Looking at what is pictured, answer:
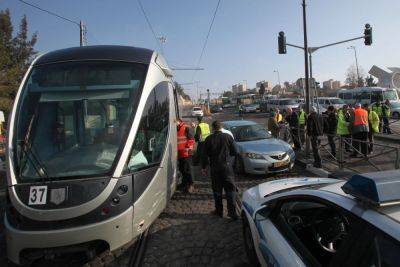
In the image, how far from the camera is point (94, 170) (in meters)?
5.48

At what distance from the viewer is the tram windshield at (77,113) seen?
566cm

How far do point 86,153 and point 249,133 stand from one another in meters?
7.11

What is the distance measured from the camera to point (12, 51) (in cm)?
4447

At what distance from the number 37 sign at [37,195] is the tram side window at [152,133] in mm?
1092

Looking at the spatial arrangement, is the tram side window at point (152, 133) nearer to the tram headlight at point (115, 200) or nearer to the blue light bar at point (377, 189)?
the tram headlight at point (115, 200)

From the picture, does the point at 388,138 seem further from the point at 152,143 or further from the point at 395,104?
the point at 395,104

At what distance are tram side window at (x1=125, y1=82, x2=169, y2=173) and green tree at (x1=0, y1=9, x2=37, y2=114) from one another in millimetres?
34377

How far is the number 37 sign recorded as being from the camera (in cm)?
502

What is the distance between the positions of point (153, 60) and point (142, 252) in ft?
10.2

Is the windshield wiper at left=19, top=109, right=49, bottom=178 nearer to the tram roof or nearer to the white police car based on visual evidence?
the tram roof

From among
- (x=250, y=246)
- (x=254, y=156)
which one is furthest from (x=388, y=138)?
(x=250, y=246)

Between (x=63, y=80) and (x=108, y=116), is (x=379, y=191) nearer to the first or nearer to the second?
(x=108, y=116)

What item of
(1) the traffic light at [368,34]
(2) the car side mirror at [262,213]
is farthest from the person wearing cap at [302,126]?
(2) the car side mirror at [262,213]

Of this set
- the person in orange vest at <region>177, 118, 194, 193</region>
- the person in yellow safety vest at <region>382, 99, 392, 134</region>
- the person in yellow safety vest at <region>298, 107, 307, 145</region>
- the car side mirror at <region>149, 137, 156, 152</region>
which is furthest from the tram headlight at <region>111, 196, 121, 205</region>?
the person in yellow safety vest at <region>382, 99, 392, 134</region>
